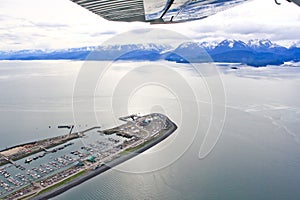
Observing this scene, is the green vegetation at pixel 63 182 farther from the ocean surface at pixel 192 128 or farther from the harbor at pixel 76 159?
the ocean surface at pixel 192 128

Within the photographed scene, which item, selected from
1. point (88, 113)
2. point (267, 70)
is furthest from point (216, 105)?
point (267, 70)

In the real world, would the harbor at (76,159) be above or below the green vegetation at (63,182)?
below

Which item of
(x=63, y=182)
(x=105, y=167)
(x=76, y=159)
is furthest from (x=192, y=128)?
(x=63, y=182)

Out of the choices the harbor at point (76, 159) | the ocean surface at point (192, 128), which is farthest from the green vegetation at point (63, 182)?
the ocean surface at point (192, 128)

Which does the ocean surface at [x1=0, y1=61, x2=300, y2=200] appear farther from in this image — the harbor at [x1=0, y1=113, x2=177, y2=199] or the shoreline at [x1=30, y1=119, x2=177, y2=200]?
the harbor at [x1=0, y1=113, x2=177, y2=199]

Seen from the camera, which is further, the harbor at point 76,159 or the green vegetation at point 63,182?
the harbor at point 76,159

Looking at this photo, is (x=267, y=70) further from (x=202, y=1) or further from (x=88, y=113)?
(x=202, y=1)

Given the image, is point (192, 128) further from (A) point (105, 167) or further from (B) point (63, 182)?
(B) point (63, 182)
